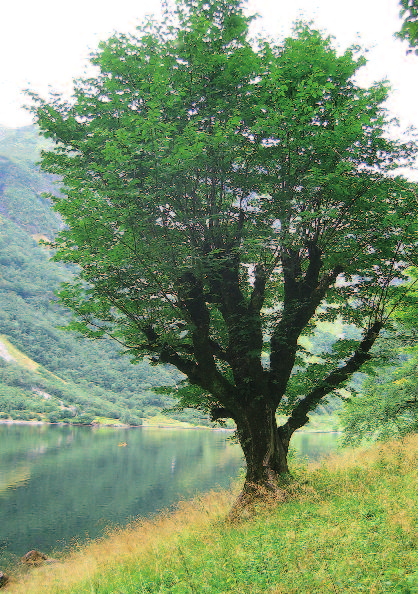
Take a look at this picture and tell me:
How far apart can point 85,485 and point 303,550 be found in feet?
156

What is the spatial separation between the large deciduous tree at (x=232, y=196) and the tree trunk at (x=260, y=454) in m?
0.05

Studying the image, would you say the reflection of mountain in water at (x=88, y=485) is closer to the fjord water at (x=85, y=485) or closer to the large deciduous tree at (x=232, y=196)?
the fjord water at (x=85, y=485)

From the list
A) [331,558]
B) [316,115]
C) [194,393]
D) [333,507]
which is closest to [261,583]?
[331,558]

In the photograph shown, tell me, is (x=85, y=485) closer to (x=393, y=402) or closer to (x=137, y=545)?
(x=137, y=545)

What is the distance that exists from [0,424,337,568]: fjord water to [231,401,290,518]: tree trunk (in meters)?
12.2

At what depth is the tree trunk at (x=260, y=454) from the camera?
11.5 metres

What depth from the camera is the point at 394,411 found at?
18594mm

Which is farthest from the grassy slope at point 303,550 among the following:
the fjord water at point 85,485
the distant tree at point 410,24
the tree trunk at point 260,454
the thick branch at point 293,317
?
the fjord water at point 85,485

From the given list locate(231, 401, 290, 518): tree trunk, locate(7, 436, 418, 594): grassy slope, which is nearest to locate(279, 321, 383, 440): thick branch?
locate(231, 401, 290, 518): tree trunk

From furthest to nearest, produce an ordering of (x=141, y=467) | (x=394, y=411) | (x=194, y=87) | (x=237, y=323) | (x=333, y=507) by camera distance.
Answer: (x=141, y=467) < (x=394, y=411) < (x=237, y=323) < (x=194, y=87) < (x=333, y=507)

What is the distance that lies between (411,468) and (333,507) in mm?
4709

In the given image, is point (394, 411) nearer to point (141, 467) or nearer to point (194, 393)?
point (194, 393)

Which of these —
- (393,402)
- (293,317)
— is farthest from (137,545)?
(393,402)

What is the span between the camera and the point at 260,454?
11875 mm
